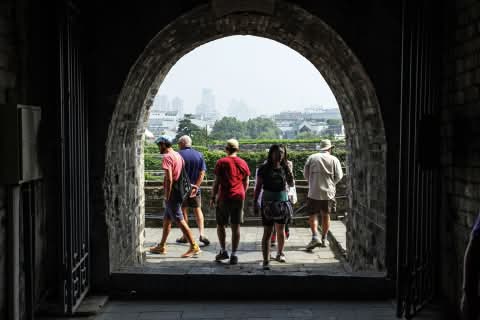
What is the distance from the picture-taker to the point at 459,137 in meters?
4.97

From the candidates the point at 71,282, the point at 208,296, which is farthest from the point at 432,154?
the point at 71,282

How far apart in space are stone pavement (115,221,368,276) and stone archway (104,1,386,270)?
42 cm

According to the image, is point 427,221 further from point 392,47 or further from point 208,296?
point 208,296

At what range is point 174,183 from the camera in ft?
27.9

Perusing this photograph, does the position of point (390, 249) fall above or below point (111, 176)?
below

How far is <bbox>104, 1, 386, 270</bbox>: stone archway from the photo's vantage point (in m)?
6.29

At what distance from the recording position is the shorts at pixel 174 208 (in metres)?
8.46

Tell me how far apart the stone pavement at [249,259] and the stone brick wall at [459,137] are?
4.09 feet

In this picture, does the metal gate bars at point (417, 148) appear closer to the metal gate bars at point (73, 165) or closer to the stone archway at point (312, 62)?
the stone archway at point (312, 62)

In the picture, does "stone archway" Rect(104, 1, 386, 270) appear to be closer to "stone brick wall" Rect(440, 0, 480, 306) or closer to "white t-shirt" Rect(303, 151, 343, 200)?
"stone brick wall" Rect(440, 0, 480, 306)

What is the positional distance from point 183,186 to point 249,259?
4.22ft

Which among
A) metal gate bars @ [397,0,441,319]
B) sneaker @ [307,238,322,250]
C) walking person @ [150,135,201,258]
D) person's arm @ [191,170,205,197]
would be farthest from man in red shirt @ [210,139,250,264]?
metal gate bars @ [397,0,441,319]

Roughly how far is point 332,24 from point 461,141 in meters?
1.74

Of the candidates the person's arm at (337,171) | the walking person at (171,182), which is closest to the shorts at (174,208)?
the walking person at (171,182)
